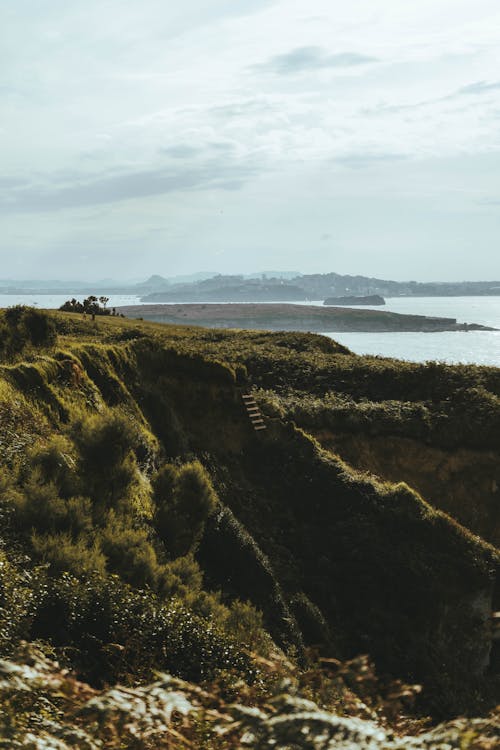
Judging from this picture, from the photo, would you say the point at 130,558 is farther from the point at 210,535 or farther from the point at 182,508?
the point at 210,535

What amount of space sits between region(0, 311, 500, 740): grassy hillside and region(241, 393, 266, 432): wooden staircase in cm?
38

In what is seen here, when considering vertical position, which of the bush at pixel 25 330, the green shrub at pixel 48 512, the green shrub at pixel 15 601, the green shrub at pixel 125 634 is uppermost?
the bush at pixel 25 330

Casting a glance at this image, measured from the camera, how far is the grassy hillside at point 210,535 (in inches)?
593

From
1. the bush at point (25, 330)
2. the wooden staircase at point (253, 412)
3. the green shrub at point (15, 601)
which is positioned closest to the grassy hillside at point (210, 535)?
the green shrub at point (15, 601)

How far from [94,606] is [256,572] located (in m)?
11.4

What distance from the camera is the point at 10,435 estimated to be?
21.2 meters

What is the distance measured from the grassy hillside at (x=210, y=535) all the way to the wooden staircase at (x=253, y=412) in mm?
379

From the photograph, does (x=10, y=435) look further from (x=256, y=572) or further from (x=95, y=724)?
(x=95, y=724)

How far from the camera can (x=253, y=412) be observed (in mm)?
37000

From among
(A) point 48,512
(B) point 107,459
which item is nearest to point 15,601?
(A) point 48,512

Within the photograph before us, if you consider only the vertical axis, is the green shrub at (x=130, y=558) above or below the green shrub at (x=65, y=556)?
below

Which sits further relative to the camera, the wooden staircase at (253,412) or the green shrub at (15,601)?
the wooden staircase at (253,412)

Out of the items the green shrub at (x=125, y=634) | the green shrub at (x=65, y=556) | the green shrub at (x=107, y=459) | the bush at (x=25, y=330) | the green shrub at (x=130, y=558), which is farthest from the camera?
the bush at (x=25, y=330)

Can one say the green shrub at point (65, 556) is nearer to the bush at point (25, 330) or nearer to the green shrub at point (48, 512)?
the green shrub at point (48, 512)
